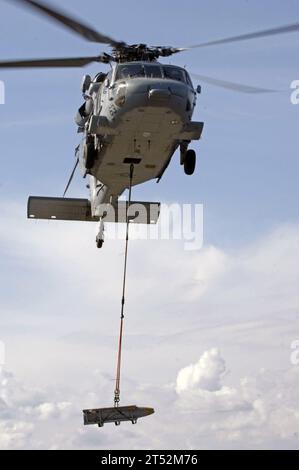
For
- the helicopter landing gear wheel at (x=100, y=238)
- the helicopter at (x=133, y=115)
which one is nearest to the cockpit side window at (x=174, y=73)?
the helicopter at (x=133, y=115)

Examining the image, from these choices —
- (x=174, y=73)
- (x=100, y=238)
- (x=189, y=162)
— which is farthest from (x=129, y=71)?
(x=100, y=238)

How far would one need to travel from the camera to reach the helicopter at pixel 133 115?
2912 cm

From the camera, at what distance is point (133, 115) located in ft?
96.5

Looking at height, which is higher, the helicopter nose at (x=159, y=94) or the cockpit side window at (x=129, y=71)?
the cockpit side window at (x=129, y=71)

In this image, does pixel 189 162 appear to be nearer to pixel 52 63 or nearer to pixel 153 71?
pixel 153 71

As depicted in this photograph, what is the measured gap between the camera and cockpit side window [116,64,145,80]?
98.7 ft

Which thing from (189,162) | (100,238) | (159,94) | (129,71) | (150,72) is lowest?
(100,238)

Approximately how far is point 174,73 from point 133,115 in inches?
80.3

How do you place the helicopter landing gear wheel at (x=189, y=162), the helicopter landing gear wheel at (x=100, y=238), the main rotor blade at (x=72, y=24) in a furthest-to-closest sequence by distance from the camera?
the helicopter landing gear wheel at (x=100, y=238) → the helicopter landing gear wheel at (x=189, y=162) → the main rotor blade at (x=72, y=24)

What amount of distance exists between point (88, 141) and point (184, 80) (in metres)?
4.24

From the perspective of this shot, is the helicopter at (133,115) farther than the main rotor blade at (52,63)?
Yes

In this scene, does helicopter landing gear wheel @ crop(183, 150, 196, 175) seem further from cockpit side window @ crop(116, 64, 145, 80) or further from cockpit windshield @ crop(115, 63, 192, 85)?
cockpit side window @ crop(116, 64, 145, 80)

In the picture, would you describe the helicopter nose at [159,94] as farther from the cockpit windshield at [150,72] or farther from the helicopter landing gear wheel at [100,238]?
the helicopter landing gear wheel at [100,238]
